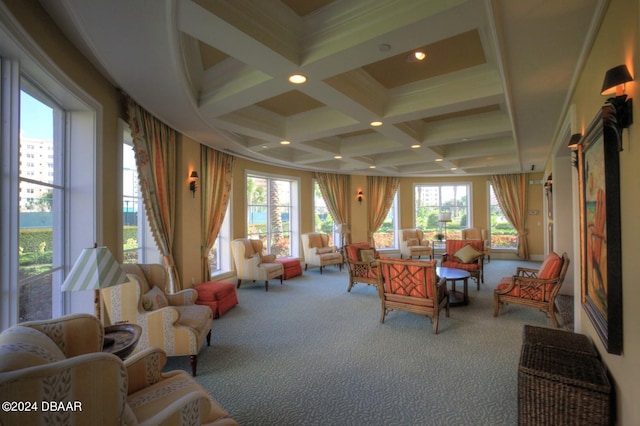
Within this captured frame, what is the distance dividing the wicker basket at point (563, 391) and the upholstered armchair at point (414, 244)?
6767 millimetres

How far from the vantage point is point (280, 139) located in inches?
181

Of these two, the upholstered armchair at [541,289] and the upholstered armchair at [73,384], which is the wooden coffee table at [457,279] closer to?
the upholstered armchair at [541,289]

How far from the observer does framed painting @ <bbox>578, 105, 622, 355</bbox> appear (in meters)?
1.59

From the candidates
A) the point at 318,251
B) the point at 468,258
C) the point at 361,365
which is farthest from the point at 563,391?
the point at 318,251

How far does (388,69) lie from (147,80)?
7.67 feet

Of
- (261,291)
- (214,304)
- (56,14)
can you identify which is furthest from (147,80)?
(261,291)

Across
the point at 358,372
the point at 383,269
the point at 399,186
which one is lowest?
the point at 358,372

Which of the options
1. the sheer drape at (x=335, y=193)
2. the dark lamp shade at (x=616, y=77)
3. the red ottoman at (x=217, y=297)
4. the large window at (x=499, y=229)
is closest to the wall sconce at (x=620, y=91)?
the dark lamp shade at (x=616, y=77)

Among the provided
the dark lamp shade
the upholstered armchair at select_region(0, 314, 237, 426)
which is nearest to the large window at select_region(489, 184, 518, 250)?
the dark lamp shade

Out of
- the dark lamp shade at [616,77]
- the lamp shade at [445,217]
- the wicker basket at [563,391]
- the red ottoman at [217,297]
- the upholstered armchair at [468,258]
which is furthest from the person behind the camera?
the lamp shade at [445,217]

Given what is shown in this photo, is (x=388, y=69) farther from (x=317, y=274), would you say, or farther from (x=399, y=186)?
(x=399, y=186)

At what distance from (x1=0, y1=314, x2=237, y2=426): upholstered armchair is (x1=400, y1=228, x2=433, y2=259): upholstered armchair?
7.87 m

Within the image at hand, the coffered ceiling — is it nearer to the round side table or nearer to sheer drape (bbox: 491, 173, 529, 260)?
the round side table

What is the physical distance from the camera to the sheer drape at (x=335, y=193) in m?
8.30
